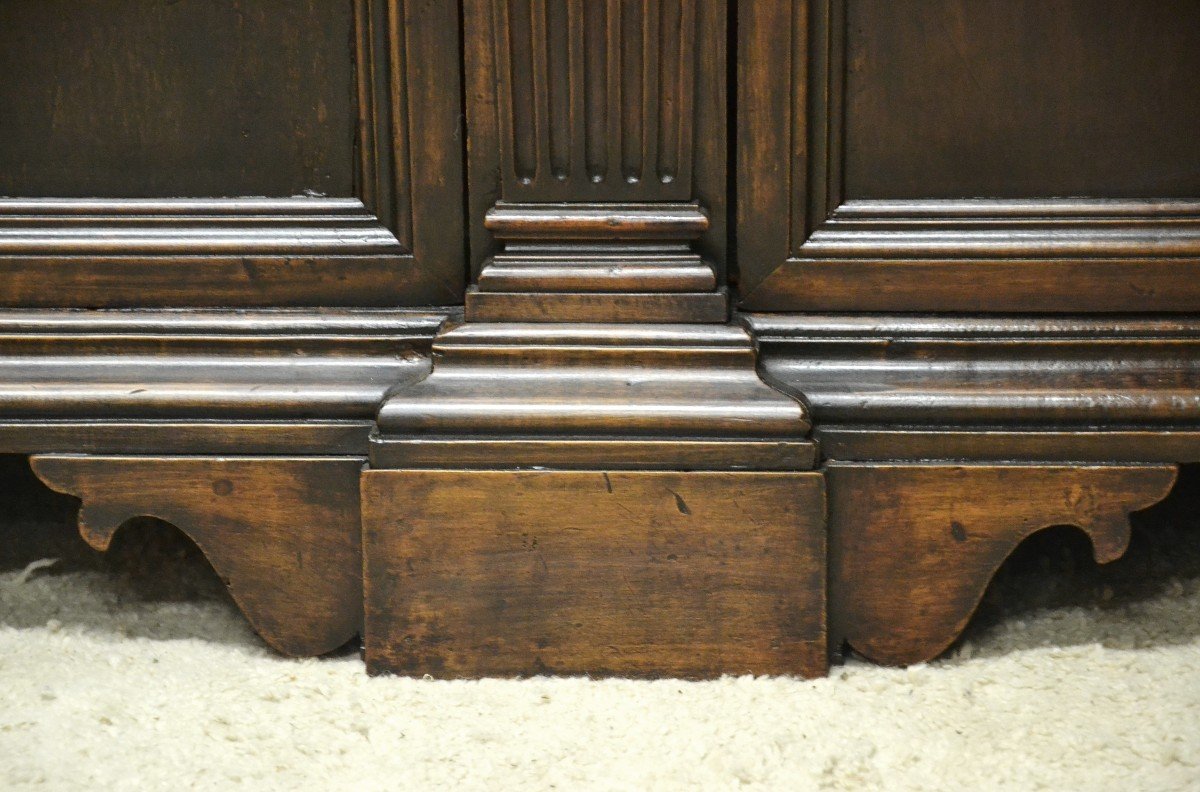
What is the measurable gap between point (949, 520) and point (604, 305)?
0.27 m

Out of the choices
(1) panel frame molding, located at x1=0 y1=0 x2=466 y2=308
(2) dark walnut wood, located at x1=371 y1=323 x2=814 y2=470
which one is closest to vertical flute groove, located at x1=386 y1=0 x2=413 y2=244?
(1) panel frame molding, located at x1=0 y1=0 x2=466 y2=308

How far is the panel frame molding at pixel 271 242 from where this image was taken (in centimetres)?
75

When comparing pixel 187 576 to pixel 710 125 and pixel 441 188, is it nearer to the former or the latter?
pixel 441 188

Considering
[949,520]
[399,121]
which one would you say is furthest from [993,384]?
[399,121]

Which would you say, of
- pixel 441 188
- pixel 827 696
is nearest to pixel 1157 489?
pixel 827 696

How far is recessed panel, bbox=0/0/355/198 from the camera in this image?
740 millimetres

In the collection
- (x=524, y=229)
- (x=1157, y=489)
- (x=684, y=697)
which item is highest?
(x=524, y=229)

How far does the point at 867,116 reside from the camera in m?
0.73

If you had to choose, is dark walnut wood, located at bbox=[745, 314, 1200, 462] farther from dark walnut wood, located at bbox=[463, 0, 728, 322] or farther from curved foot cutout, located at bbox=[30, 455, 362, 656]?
curved foot cutout, located at bbox=[30, 455, 362, 656]

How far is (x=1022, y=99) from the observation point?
2.39 feet

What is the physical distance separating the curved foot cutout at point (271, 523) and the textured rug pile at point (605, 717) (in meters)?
0.03

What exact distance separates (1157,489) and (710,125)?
379mm

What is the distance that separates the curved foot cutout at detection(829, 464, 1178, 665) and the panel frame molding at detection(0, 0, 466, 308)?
32cm

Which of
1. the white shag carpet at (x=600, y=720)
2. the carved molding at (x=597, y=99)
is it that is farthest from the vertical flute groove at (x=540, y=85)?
the white shag carpet at (x=600, y=720)
